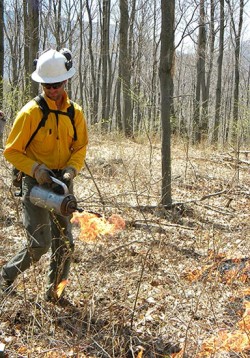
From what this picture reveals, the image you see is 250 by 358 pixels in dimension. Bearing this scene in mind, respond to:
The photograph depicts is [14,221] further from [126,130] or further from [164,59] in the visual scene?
[126,130]

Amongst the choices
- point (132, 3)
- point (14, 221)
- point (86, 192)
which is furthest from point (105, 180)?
point (132, 3)

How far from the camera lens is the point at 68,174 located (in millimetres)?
3240

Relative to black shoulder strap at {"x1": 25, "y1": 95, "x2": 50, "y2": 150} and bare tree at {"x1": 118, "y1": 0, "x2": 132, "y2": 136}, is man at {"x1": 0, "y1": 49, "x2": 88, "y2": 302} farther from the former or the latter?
bare tree at {"x1": 118, "y1": 0, "x2": 132, "y2": 136}

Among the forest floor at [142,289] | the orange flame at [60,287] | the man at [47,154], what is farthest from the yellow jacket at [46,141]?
the orange flame at [60,287]

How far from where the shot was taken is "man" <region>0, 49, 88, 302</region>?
313cm

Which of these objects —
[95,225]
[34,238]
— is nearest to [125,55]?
[95,225]

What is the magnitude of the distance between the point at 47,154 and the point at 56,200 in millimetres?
557

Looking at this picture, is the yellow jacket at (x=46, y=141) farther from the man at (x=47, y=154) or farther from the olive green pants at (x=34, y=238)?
the olive green pants at (x=34, y=238)

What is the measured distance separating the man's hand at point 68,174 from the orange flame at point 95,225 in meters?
1.65

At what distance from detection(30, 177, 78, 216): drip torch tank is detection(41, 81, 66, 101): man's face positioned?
0.70m

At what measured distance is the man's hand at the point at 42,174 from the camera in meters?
3.08

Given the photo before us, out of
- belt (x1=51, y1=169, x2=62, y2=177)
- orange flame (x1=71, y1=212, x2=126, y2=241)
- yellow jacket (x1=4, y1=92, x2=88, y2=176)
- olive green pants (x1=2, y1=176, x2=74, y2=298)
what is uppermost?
yellow jacket (x1=4, y1=92, x2=88, y2=176)

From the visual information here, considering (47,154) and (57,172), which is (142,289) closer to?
(57,172)

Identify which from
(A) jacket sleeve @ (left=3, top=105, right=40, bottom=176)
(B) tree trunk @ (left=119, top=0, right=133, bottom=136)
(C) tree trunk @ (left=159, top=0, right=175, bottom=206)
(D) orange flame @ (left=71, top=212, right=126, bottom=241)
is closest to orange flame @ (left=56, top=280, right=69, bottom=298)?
(A) jacket sleeve @ (left=3, top=105, right=40, bottom=176)
